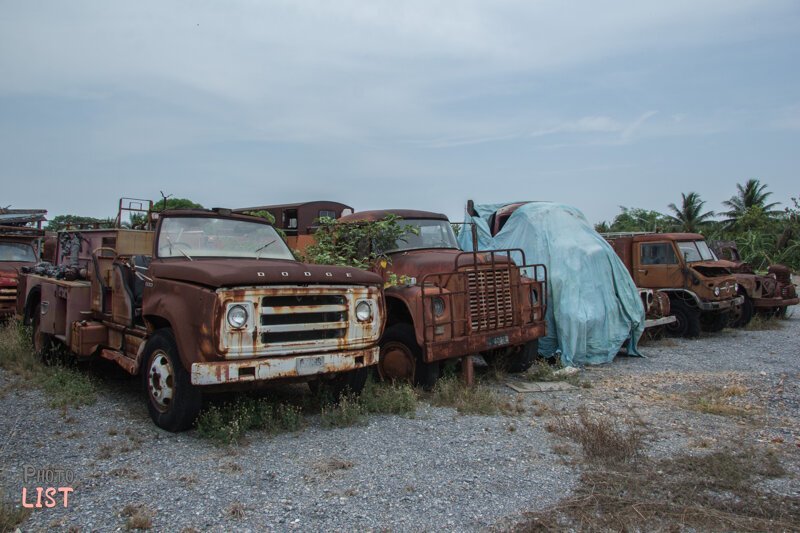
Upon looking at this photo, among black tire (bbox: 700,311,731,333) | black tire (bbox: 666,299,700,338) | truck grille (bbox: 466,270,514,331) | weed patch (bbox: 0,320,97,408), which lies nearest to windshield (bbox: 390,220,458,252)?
truck grille (bbox: 466,270,514,331)

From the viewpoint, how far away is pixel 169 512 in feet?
12.6

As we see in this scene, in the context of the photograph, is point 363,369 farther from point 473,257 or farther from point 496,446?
point 473,257

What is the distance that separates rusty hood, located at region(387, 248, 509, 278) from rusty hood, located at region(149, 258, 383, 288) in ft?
5.16

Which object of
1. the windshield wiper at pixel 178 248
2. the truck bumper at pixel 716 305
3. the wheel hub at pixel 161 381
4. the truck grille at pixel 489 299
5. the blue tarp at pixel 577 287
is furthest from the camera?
the truck bumper at pixel 716 305

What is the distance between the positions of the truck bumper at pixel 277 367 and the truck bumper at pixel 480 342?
127 cm

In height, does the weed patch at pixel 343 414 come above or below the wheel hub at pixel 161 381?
below

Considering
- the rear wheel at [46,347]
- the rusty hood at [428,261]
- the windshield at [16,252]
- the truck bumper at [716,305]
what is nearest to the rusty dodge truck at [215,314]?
the rear wheel at [46,347]

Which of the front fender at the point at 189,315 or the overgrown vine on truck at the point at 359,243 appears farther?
the overgrown vine on truck at the point at 359,243

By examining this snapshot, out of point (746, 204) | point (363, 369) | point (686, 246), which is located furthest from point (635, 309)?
point (746, 204)

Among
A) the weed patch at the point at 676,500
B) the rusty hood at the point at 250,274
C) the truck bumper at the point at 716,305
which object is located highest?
the rusty hood at the point at 250,274

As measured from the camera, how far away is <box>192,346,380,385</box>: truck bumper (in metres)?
4.81

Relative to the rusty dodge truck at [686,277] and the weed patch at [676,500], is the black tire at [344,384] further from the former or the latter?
the rusty dodge truck at [686,277]

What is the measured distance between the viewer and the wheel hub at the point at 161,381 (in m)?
5.35

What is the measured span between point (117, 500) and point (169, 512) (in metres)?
0.42
